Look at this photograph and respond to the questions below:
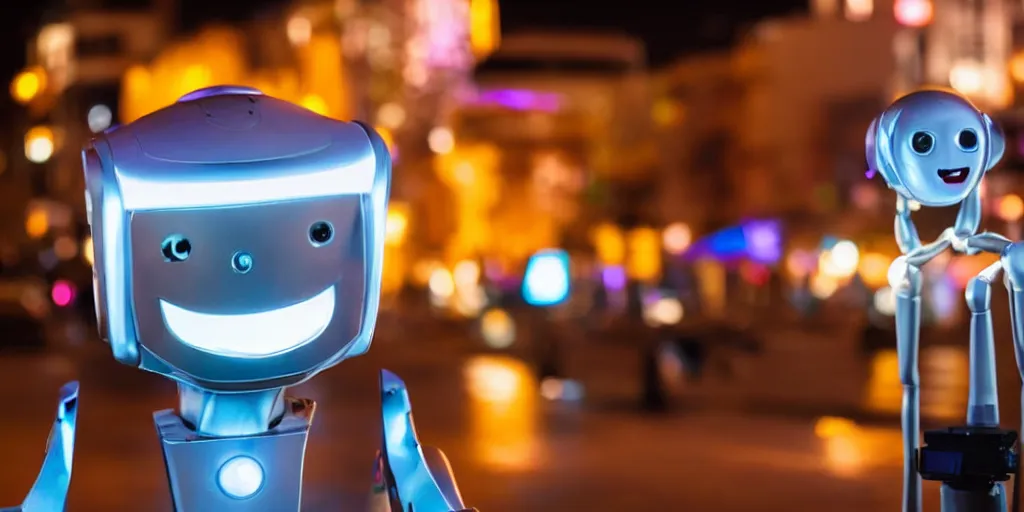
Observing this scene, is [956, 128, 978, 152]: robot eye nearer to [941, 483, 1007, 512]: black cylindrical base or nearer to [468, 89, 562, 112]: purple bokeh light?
[941, 483, 1007, 512]: black cylindrical base

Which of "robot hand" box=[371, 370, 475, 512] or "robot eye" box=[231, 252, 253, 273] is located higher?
"robot eye" box=[231, 252, 253, 273]

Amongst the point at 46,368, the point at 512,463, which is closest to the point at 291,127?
the point at 512,463

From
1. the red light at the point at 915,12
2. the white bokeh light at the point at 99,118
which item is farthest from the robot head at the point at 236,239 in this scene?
the white bokeh light at the point at 99,118

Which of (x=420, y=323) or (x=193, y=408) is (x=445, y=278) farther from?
(x=193, y=408)

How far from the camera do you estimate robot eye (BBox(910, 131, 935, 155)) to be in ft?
13.9

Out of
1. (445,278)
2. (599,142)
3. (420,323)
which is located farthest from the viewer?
(599,142)

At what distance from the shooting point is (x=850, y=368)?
758 inches

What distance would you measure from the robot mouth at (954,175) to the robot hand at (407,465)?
5.91ft

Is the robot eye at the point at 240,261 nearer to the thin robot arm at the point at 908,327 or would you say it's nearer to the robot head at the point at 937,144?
the robot head at the point at 937,144

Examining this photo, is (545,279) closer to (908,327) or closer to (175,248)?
(908,327)

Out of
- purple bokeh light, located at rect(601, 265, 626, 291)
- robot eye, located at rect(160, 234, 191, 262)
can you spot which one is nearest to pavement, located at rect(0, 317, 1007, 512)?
robot eye, located at rect(160, 234, 191, 262)

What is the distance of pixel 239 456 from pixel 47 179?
5113cm

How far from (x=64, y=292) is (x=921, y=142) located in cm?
2409

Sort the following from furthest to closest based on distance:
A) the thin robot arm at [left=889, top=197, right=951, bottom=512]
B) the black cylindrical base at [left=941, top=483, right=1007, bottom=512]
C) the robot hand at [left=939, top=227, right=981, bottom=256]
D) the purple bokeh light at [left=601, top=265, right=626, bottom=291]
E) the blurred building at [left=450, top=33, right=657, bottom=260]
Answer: the blurred building at [left=450, top=33, right=657, bottom=260]
the purple bokeh light at [left=601, top=265, right=626, bottom=291]
the thin robot arm at [left=889, top=197, right=951, bottom=512]
the robot hand at [left=939, top=227, right=981, bottom=256]
the black cylindrical base at [left=941, top=483, right=1007, bottom=512]
